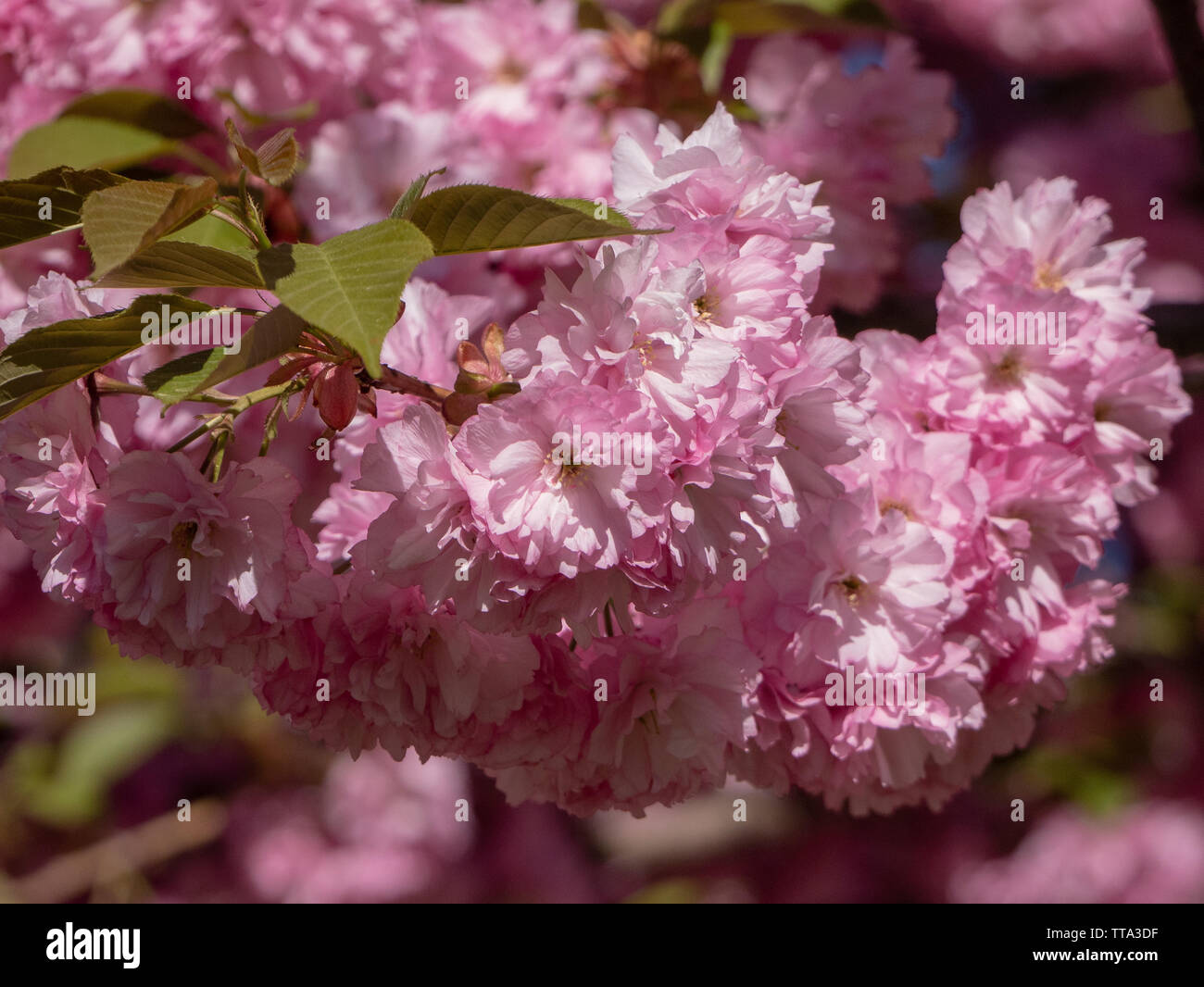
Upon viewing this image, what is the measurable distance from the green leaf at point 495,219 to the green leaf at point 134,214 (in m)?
0.13

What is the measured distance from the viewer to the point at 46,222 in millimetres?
700

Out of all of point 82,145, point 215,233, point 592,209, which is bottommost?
point 592,209

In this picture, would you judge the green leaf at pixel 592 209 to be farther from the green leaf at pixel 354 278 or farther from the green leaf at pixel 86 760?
the green leaf at pixel 86 760

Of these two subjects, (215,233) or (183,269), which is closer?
(183,269)

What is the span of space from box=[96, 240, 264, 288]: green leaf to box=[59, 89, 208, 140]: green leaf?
0.58 metres

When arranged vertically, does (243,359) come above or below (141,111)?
below

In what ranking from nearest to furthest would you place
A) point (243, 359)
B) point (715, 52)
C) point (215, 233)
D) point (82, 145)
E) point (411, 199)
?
point (243, 359)
point (411, 199)
point (215, 233)
point (82, 145)
point (715, 52)

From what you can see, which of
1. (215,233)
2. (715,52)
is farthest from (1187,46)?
(215,233)

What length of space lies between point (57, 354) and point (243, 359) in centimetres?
14

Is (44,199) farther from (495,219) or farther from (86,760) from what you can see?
(86,760)

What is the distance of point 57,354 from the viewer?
659 mm

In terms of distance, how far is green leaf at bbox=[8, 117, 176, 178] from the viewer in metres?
1.10

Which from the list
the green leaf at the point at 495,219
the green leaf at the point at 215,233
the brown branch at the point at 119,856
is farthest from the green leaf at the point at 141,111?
the brown branch at the point at 119,856
